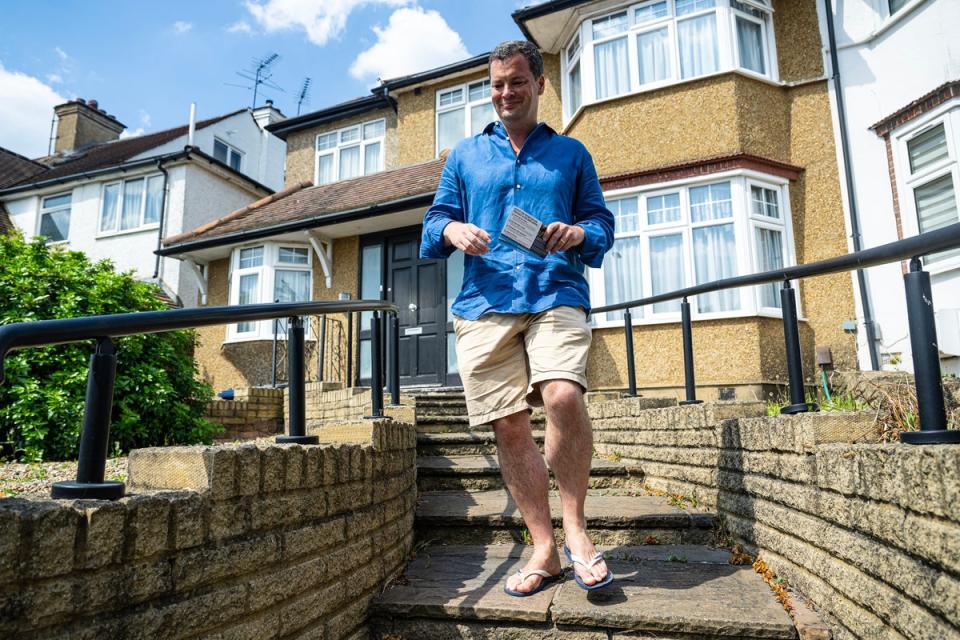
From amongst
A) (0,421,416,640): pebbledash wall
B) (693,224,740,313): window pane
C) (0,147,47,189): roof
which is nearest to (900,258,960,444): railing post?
(0,421,416,640): pebbledash wall

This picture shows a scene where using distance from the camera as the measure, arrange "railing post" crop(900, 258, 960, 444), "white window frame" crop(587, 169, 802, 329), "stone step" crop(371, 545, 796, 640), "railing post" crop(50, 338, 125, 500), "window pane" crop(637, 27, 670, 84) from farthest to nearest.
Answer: "window pane" crop(637, 27, 670, 84) < "white window frame" crop(587, 169, 802, 329) < "stone step" crop(371, 545, 796, 640) < "railing post" crop(900, 258, 960, 444) < "railing post" crop(50, 338, 125, 500)

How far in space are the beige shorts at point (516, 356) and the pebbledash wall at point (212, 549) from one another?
1.92 feet

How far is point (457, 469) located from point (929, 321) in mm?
2835

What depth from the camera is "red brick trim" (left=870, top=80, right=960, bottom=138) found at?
22.9 feet

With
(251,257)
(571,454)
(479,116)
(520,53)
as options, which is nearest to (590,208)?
(520,53)

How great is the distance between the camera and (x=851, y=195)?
7828 millimetres

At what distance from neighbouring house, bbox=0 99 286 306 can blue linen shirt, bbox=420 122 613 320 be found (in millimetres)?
10473

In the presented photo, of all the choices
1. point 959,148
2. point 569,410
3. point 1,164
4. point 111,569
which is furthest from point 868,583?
point 1,164

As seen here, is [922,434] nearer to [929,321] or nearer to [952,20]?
[929,321]

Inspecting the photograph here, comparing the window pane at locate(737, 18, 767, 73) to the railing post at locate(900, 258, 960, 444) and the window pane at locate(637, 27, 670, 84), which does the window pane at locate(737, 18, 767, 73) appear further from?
the railing post at locate(900, 258, 960, 444)

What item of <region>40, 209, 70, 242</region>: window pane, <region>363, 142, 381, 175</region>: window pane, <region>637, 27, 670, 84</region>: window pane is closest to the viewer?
<region>637, 27, 670, 84</region>: window pane

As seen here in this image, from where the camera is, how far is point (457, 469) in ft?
13.7

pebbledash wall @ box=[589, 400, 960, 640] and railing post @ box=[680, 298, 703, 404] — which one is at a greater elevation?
railing post @ box=[680, 298, 703, 404]

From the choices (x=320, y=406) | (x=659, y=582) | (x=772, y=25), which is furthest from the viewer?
(x=772, y=25)
